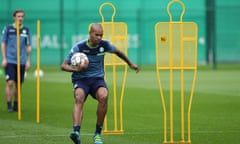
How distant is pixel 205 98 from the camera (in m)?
21.0

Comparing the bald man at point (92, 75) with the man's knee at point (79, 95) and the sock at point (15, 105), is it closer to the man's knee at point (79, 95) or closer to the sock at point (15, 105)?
the man's knee at point (79, 95)

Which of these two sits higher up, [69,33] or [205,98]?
[69,33]

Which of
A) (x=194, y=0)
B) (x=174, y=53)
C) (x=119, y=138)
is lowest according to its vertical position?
(x=119, y=138)

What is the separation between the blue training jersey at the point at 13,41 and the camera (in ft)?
57.3

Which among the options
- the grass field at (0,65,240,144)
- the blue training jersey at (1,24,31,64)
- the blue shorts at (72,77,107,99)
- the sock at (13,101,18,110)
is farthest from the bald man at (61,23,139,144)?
the sock at (13,101,18,110)

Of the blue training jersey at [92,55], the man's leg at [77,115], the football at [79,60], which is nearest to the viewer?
the man's leg at [77,115]

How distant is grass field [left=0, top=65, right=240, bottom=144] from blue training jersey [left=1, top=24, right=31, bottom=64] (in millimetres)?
1135

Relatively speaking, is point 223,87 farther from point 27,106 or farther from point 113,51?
A: point 113,51

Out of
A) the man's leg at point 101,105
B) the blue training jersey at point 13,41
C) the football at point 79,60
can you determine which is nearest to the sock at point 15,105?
the blue training jersey at point 13,41

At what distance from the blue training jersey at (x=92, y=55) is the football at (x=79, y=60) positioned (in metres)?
0.24

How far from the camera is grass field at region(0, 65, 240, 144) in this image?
42.8 feet

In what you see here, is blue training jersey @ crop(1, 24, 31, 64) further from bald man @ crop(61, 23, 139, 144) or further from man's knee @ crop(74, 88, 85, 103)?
man's knee @ crop(74, 88, 85, 103)

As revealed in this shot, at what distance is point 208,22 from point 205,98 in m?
18.3

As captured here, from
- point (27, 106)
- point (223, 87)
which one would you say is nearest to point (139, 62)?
point (223, 87)
